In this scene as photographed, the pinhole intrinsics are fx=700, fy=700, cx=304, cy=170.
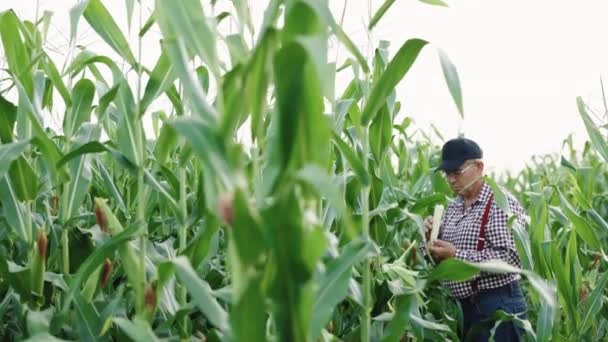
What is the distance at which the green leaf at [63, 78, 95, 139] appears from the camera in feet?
7.00

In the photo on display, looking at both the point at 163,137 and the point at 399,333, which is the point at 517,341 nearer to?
the point at 399,333

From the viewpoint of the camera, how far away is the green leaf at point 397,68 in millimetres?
1633

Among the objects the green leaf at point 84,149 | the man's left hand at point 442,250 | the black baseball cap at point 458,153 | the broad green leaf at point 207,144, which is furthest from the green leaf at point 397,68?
the black baseball cap at point 458,153

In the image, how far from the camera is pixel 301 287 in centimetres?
118

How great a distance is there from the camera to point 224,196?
1151 millimetres

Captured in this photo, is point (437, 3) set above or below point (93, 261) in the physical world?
above

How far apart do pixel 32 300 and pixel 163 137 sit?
669 mm

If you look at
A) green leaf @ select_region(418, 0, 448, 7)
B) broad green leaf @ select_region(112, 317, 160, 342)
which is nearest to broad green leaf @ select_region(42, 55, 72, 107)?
broad green leaf @ select_region(112, 317, 160, 342)

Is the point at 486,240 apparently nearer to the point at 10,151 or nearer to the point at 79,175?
the point at 79,175

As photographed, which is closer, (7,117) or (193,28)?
(193,28)

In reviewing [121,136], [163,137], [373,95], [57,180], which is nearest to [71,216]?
[57,180]

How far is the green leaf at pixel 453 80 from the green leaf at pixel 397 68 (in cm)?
12

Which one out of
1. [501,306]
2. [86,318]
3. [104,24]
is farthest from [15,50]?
[501,306]

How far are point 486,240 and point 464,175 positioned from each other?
37cm
